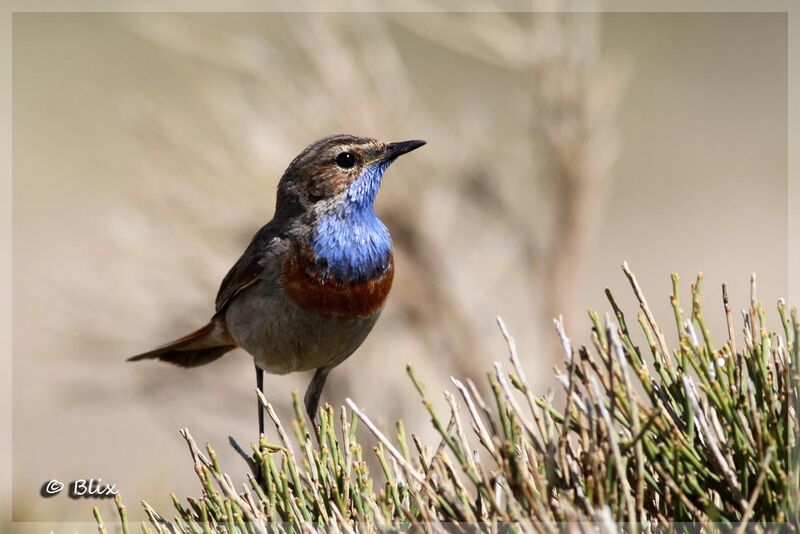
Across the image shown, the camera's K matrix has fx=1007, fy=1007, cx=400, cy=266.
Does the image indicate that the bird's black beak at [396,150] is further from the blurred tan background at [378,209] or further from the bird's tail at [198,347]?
the blurred tan background at [378,209]

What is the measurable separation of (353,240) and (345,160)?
38 centimetres

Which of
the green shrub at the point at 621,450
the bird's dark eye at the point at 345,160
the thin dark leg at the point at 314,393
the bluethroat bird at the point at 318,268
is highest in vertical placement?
the bird's dark eye at the point at 345,160

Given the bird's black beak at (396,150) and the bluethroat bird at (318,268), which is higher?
the bird's black beak at (396,150)

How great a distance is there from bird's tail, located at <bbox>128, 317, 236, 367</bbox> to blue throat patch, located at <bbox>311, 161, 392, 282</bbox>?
2.39 feet

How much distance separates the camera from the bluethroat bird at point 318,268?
3.23 m

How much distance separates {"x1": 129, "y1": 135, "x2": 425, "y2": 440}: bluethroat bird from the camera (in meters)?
3.23

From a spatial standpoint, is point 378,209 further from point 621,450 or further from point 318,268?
point 621,450

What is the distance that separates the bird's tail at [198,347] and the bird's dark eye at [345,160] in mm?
795

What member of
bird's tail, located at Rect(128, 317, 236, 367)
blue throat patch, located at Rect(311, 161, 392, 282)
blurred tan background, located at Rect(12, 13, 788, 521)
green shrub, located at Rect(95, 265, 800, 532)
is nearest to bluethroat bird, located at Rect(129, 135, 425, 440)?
blue throat patch, located at Rect(311, 161, 392, 282)

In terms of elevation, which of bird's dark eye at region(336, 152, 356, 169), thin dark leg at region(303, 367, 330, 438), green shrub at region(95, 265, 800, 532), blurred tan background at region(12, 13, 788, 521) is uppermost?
blurred tan background at region(12, 13, 788, 521)

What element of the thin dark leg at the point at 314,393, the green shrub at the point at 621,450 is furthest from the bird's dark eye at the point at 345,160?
the green shrub at the point at 621,450

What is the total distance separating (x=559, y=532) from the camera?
5.71ft

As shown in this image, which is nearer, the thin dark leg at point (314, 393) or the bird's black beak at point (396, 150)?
the bird's black beak at point (396, 150)

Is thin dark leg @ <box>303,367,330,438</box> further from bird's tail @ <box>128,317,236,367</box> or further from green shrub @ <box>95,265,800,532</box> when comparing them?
green shrub @ <box>95,265,800,532</box>
